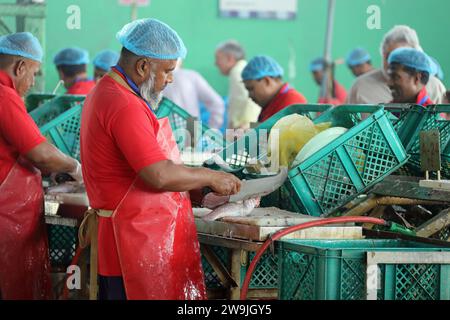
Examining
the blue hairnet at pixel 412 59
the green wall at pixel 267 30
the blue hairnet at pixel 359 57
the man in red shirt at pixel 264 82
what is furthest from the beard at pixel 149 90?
the blue hairnet at pixel 359 57

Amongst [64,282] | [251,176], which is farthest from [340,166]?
[64,282]

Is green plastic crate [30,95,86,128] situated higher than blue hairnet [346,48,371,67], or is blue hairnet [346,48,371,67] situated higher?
blue hairnet [346,48,371,67]

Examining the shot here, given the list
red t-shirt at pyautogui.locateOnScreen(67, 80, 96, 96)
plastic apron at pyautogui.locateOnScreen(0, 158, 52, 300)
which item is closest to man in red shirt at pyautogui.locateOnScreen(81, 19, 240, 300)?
plastic apron at pyautogui.locateOnScreen(0, 158, 52, 300)

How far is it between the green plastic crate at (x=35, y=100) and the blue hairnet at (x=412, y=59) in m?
2.91

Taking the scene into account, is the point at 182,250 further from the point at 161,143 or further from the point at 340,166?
the point at 340,166

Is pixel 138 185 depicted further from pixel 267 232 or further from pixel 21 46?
pixel 21 46

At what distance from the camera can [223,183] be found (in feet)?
12.8

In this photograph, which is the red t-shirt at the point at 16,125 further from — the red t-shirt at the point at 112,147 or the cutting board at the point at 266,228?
the cutting board at the point at 266,228

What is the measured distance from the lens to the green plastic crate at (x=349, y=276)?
11.7ft

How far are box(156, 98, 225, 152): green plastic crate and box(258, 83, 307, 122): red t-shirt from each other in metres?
0.73

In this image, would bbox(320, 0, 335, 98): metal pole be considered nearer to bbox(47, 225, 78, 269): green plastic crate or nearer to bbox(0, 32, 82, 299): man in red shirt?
bbox(47, 225, 78, 269): green plastic crate

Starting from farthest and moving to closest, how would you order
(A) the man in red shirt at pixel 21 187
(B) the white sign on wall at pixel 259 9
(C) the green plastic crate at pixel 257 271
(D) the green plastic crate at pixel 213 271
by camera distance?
(B) the white sign on wall at pixel 259 9 < (D) the green plastic crate at pixel 213 271 < (A) the man in red shirt at pixel 21 187 < (C) the green plastic crate at pixel 257 271

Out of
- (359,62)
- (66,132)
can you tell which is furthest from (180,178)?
(359,62)

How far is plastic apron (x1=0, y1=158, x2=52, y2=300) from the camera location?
5051mm
